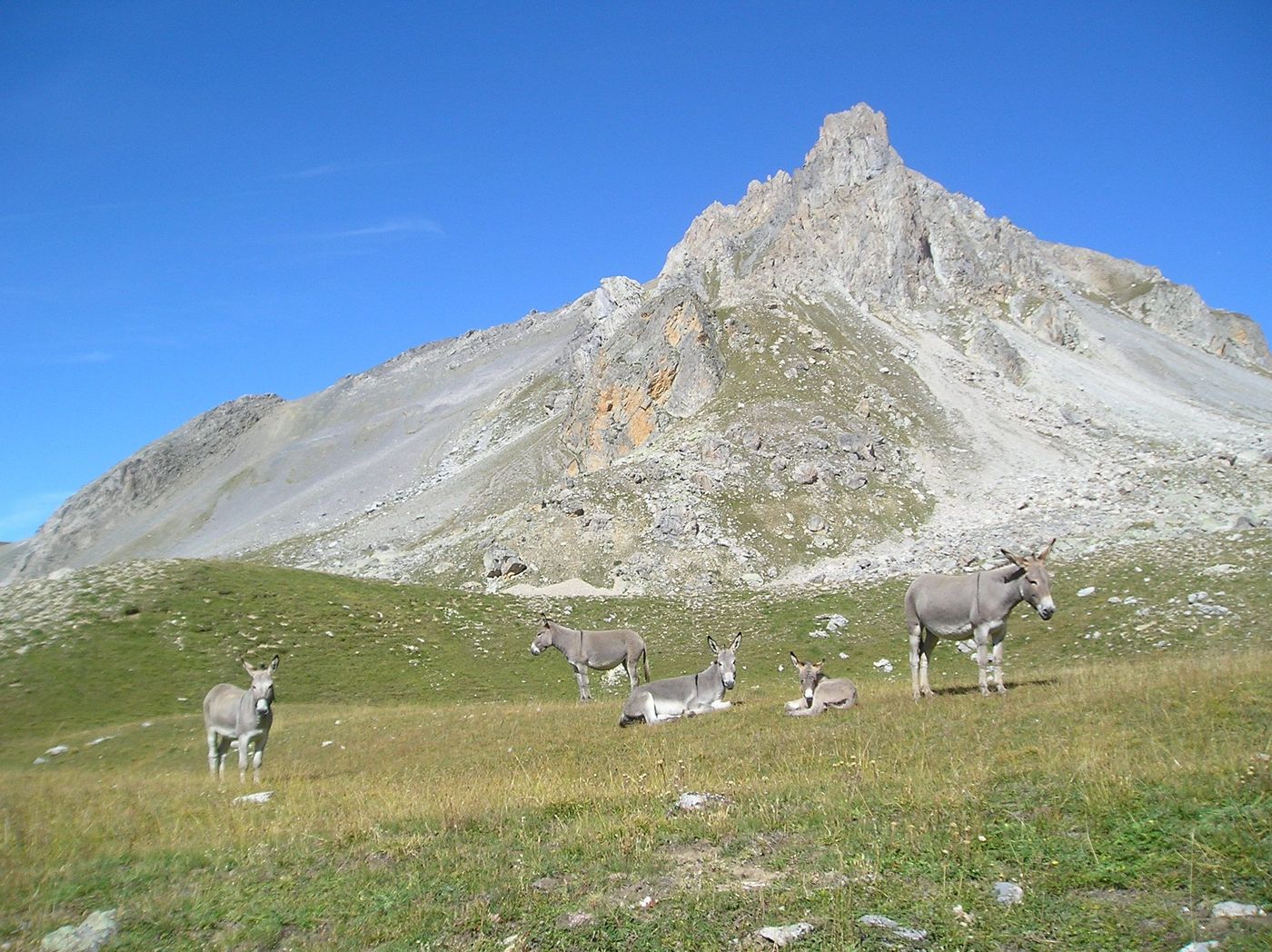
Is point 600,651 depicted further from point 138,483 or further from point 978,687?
point 138,483

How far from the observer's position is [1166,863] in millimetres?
6418

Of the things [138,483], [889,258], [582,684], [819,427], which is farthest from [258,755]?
[138,483]

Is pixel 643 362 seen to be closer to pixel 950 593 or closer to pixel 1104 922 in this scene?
pixel 950 593

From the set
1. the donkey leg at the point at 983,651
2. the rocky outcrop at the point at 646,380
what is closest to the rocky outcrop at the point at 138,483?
the rocky outcrop at the point at 646,380

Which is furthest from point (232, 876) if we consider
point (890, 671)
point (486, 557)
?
point (486, 557)

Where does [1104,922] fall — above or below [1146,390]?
below

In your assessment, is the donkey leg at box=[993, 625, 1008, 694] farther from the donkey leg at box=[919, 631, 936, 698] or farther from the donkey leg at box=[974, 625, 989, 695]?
the donkey leg at box=[919, 631, 936, 698]

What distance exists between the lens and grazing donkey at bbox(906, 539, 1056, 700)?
634 inches

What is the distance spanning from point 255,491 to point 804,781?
155 metres

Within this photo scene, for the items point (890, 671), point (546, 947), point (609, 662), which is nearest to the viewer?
point (546, 947)

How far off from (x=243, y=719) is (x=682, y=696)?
32.1 feet

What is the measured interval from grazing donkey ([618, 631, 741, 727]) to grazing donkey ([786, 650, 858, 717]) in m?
1.72

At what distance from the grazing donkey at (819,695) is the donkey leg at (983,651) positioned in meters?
2.58

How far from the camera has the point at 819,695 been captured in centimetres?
1708
